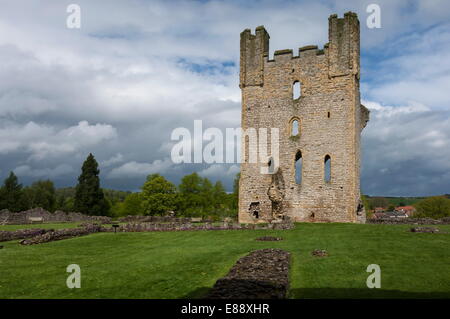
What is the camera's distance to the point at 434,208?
167 feet

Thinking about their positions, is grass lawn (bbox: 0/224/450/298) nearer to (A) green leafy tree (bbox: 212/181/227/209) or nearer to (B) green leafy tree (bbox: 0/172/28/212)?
(A) green leafy tree (bbox: 212/181/227/209)

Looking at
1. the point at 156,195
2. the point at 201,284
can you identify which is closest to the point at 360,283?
the point at 201,284

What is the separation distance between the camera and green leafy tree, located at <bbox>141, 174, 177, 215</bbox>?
46844mm

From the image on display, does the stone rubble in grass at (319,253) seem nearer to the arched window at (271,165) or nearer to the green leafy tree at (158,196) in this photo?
the arched window at (271,165)

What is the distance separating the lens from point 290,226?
20.1 metres

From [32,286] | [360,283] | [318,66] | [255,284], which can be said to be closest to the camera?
[255,284]

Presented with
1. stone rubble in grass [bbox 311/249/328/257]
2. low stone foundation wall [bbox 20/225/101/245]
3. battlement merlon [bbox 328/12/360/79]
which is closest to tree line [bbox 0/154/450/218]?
low stone foundation wall [bbox 20/225/101/245]

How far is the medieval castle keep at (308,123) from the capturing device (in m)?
22.9

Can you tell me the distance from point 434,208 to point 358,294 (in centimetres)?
5139

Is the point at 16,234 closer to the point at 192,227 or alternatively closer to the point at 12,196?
the point at 192,227

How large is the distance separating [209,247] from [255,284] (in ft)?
23.2

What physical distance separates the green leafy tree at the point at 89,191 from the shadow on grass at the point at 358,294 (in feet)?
153

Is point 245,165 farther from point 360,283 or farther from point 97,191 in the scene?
point 97,191

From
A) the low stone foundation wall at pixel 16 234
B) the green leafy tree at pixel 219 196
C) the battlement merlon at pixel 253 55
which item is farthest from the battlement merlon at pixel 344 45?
the green leafy tree at pixel 219 196
